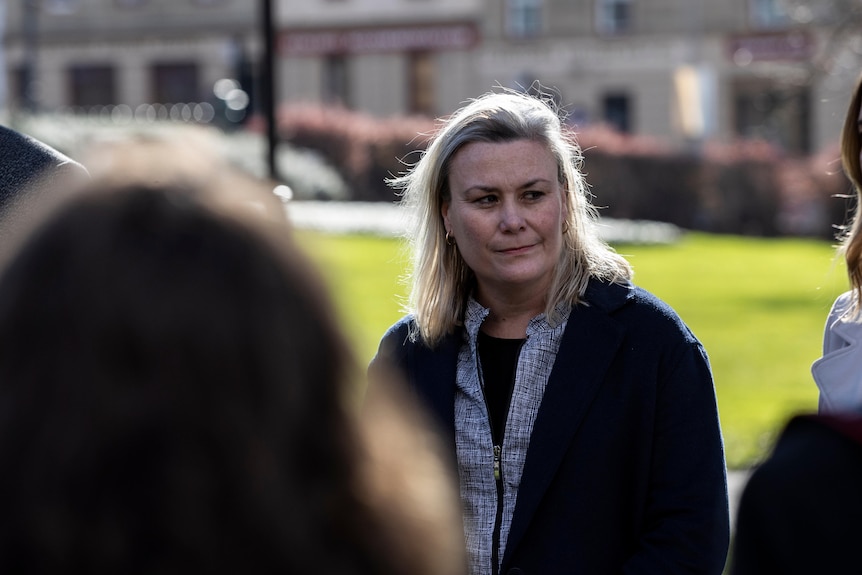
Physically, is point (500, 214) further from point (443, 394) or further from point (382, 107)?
point (382, 107)

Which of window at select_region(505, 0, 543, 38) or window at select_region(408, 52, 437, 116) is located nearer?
window at select_region(505, 0, 543, 38)

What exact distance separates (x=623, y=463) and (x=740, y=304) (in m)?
12.2

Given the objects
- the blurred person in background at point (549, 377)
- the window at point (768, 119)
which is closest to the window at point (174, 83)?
the window at point (768, 119)

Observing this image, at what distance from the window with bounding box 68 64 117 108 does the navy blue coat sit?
4459 centimetres

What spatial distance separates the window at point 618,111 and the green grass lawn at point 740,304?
1791 centimetres

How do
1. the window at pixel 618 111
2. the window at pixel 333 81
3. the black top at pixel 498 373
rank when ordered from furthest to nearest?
the window at pixel 333 81, the window at pixel 618 111, the black top at pixel 498 373

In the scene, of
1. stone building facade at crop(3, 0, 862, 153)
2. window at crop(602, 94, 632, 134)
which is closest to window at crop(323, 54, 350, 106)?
stone building facade at crop(3, 0, 862, 153)

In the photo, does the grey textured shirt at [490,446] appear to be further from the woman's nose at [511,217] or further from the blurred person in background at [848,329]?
the blurred person in background at [848,329]

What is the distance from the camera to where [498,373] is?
3.15 metres

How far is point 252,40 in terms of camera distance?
1731 inches

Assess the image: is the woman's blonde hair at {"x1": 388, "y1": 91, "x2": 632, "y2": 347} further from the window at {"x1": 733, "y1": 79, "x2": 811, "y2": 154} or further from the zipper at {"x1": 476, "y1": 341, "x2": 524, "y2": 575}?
the window at {"x1": 733, "y1": 79, "x2": 811, "y2": 154}

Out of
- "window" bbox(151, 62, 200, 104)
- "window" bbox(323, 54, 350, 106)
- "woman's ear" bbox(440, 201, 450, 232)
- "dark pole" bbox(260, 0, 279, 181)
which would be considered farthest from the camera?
"window" bbox(151, 62, 200, 104)

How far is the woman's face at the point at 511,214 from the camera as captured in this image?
318 centimetres

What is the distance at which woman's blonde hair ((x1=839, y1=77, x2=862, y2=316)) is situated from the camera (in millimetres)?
3271
